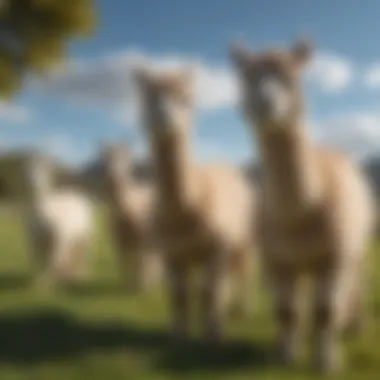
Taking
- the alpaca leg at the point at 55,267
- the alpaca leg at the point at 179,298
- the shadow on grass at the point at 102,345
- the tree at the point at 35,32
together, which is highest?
the tree at the point at 35,32

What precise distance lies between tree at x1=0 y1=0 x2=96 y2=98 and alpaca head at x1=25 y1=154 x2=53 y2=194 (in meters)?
0.16

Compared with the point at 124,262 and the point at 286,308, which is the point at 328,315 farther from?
the point at 124,262

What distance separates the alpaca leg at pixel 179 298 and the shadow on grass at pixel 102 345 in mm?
23

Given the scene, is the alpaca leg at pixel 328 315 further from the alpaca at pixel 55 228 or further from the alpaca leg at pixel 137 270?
the alpaca at pixel 55 228

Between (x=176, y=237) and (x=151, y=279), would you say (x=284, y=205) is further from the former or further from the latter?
(x=151, y=279)

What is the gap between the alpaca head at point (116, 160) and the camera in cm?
133

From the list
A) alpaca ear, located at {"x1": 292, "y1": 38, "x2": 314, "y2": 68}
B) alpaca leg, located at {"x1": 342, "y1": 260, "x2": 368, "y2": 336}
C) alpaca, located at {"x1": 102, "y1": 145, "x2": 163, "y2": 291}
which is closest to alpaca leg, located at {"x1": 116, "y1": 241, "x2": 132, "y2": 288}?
alpaca, located at {"x1": 102, "y1": 145, "x2": 163, "y2": 291}

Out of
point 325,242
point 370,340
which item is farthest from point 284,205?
point 370,340

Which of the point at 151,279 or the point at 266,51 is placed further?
the point at 151,279

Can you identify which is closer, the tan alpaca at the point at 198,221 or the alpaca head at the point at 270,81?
the alpaca head at the point at 270,81

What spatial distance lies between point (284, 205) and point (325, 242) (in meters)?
0.08

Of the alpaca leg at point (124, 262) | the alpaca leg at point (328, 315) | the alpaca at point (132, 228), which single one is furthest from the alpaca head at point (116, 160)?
the alpaca leg at point (328, 315)

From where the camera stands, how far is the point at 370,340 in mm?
1423

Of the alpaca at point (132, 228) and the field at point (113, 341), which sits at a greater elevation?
the alpaca at point (132, 228)
